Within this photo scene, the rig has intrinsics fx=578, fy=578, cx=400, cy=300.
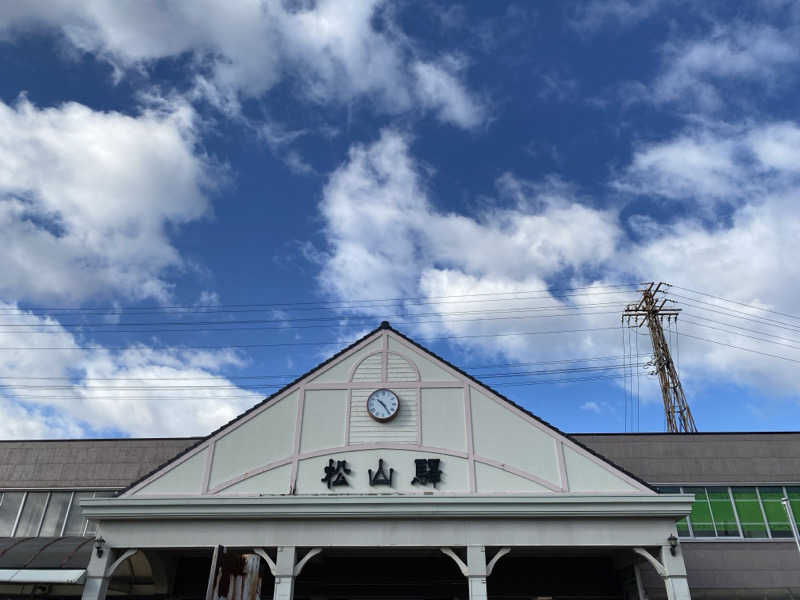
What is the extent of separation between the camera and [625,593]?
595 inches

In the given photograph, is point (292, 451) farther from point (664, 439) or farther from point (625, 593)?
point (664, 439)

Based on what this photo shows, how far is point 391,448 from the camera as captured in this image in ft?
45.4

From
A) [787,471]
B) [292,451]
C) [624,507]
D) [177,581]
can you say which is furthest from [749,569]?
[177,581]

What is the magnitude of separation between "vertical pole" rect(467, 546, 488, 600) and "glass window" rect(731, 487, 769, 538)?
9.50m

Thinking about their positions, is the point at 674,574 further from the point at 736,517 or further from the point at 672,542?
the point at 736,517

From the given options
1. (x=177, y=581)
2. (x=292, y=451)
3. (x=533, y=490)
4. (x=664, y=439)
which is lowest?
(x=177, y=581)

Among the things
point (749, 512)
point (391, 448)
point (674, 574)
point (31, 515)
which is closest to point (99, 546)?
point (391, 448)

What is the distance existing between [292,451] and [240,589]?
449 cm

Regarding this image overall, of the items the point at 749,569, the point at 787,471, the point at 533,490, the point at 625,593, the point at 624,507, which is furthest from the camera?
the point at 787,471

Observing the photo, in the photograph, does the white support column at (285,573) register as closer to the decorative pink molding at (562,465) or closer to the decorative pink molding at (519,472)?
the decorative pink molding at (519,472)

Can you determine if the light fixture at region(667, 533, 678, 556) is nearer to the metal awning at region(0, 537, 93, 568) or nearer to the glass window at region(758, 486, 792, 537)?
the glass window at region(758, 486, 792, 537)

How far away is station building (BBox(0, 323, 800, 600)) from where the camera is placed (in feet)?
40.5

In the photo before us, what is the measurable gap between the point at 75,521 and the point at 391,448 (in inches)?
452

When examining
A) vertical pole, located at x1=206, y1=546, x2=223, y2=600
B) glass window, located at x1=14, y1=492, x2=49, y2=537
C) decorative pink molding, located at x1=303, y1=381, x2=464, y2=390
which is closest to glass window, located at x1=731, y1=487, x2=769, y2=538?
decorative pink molding, located at x1=303, y1=381, x2=464, y2=390
